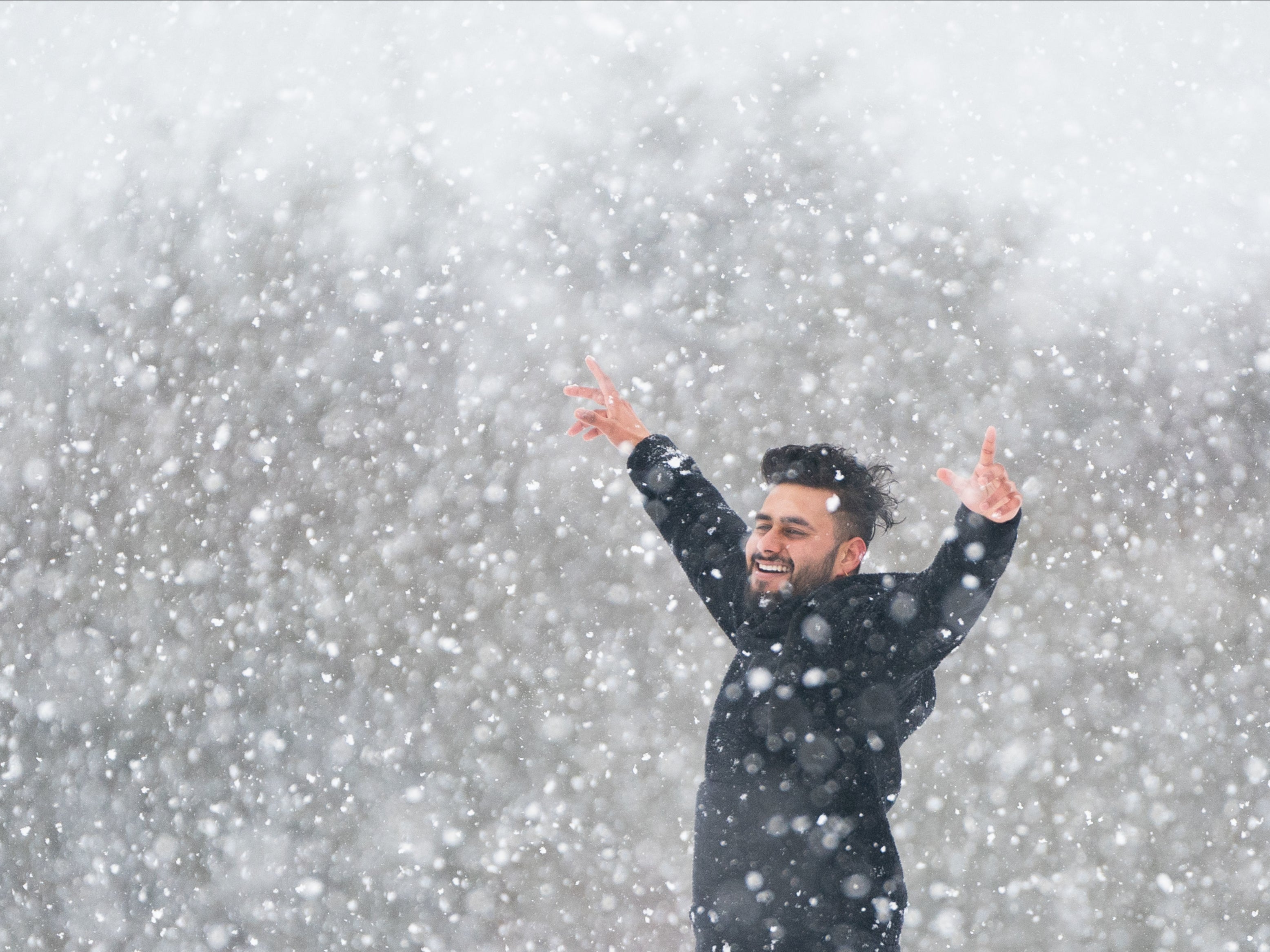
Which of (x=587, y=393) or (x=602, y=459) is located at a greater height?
(x=602, y=459)

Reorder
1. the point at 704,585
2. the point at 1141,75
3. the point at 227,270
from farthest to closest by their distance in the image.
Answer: the point at 227,270 < the point at 1141,75 < the point at 704,585

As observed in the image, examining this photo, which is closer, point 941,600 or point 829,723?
point 941,600

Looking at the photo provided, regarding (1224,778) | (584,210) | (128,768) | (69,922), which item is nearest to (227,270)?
(584,210)

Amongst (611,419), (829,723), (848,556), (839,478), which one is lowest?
(829,723)

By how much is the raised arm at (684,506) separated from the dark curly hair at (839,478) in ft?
0.52

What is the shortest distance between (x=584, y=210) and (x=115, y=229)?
181cm

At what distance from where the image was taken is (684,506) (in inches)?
71.7

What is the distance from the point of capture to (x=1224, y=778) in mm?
2477

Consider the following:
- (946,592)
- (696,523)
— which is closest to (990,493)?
(946,592)

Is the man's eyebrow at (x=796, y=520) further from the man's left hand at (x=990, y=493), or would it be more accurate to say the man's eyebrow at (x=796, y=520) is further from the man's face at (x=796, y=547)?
the man's left hand at (x=990, y=493)

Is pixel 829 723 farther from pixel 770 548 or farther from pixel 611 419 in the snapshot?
pixel 611 419

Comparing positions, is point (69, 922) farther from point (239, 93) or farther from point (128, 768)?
point (239, 93)

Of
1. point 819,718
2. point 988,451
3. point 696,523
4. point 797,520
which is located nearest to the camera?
point 988,451

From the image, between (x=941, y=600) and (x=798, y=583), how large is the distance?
279 mm
